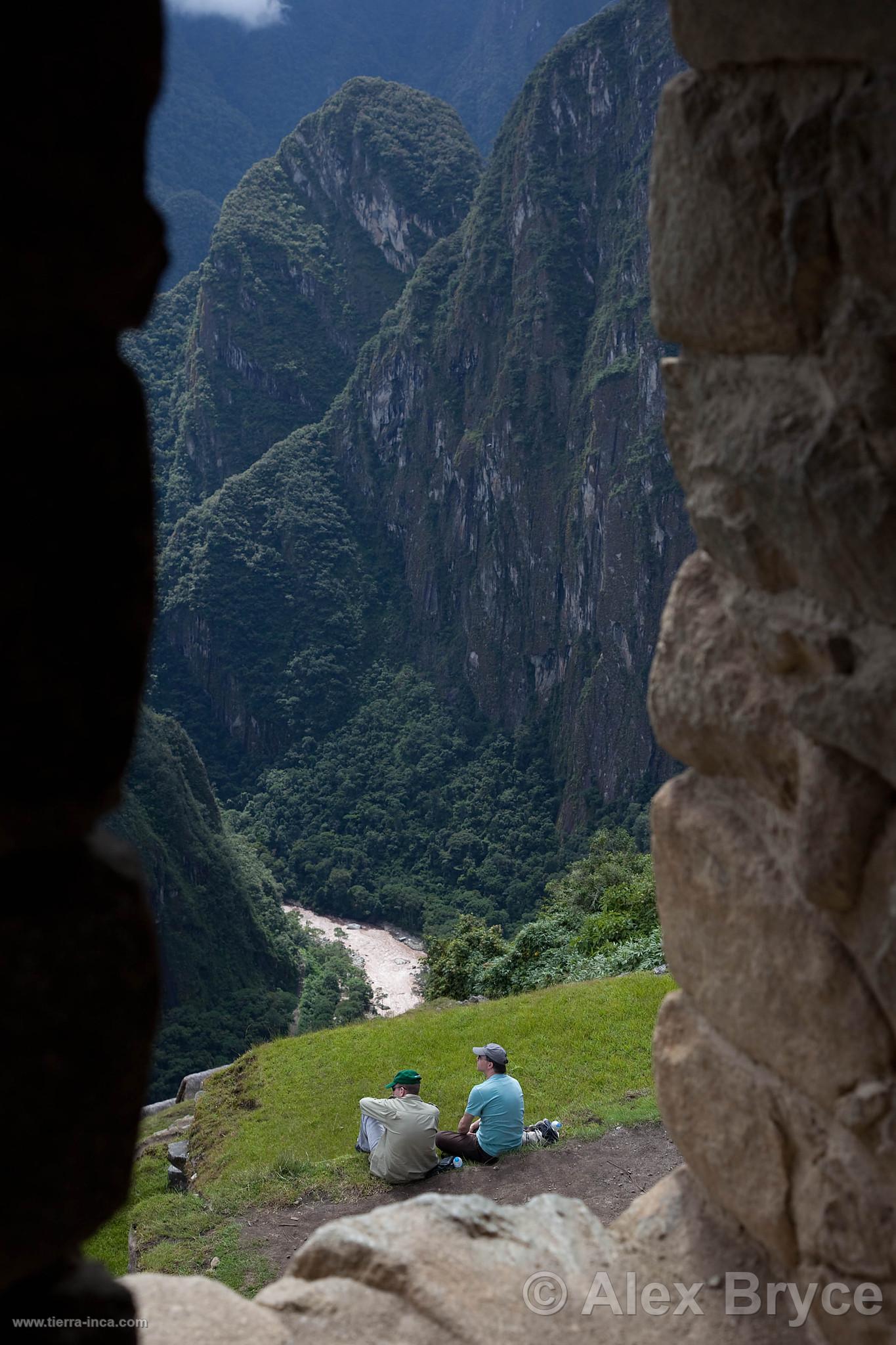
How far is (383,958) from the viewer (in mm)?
49625

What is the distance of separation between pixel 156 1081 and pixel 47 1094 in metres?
34.2

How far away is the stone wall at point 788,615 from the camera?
1.97 meters

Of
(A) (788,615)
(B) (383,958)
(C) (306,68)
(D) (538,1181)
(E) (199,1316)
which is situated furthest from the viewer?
(C) (306,68)

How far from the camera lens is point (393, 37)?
18000 cm

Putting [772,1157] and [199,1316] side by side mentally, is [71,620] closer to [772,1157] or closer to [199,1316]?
[199,1316]

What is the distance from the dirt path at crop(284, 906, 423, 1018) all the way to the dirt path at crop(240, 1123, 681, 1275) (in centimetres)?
2925

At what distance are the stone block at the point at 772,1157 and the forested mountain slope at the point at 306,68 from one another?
528 ft

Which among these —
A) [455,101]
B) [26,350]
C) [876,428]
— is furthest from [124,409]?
[455,101]

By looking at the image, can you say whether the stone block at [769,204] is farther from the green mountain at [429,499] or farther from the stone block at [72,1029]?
the green mountain at [429,499]

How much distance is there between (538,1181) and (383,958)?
44934mm

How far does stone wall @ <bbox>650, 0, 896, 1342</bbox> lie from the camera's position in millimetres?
1967

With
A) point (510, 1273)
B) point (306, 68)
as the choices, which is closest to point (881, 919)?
point (510, 1273)

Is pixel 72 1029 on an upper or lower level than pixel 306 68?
lower

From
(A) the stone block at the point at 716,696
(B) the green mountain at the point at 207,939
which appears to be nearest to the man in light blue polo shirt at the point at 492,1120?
(A) the stone block at the point at 716,696
